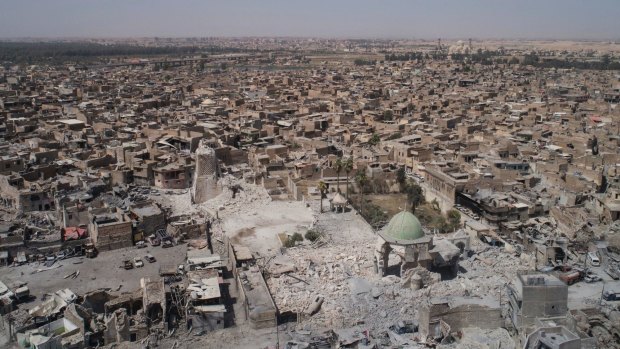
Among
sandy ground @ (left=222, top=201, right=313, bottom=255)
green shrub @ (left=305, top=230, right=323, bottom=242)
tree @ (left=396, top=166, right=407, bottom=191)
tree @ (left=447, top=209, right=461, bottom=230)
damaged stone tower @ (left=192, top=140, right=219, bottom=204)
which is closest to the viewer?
green shrub @ (left=305, top=230, right=323, bottom=242)

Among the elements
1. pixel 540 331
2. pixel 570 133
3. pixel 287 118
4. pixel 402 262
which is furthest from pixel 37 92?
pixel 540 331

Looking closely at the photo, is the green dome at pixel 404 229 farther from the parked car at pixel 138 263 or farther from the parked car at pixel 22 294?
the parked car at pixel 22 294

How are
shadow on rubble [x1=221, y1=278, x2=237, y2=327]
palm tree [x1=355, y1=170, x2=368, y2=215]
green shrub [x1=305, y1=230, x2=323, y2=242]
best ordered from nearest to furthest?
1. shadow on rubble [x1=221, y1=278, x2=237, y2=327]
2. green shrub [x1=305, y1=230, x2=323, y2=242]
3. palm tree [x1=355, y1=170, x2=368, y2=215]

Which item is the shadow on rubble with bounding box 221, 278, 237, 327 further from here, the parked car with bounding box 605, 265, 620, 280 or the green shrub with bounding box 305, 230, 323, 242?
the parked car with bounding box 605, 265, 620, 280

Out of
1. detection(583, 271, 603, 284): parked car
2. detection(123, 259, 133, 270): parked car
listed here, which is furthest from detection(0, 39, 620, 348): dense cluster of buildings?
detection(123, 259, 133, 270): parked car

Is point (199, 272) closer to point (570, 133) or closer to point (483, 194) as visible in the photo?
point (483, 194)

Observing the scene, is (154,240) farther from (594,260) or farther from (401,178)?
(594,260)

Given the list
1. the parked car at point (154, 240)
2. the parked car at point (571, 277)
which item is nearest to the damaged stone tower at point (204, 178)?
the parked car at point (154, 240)

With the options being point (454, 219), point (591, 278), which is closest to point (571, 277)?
point (591, 278)
